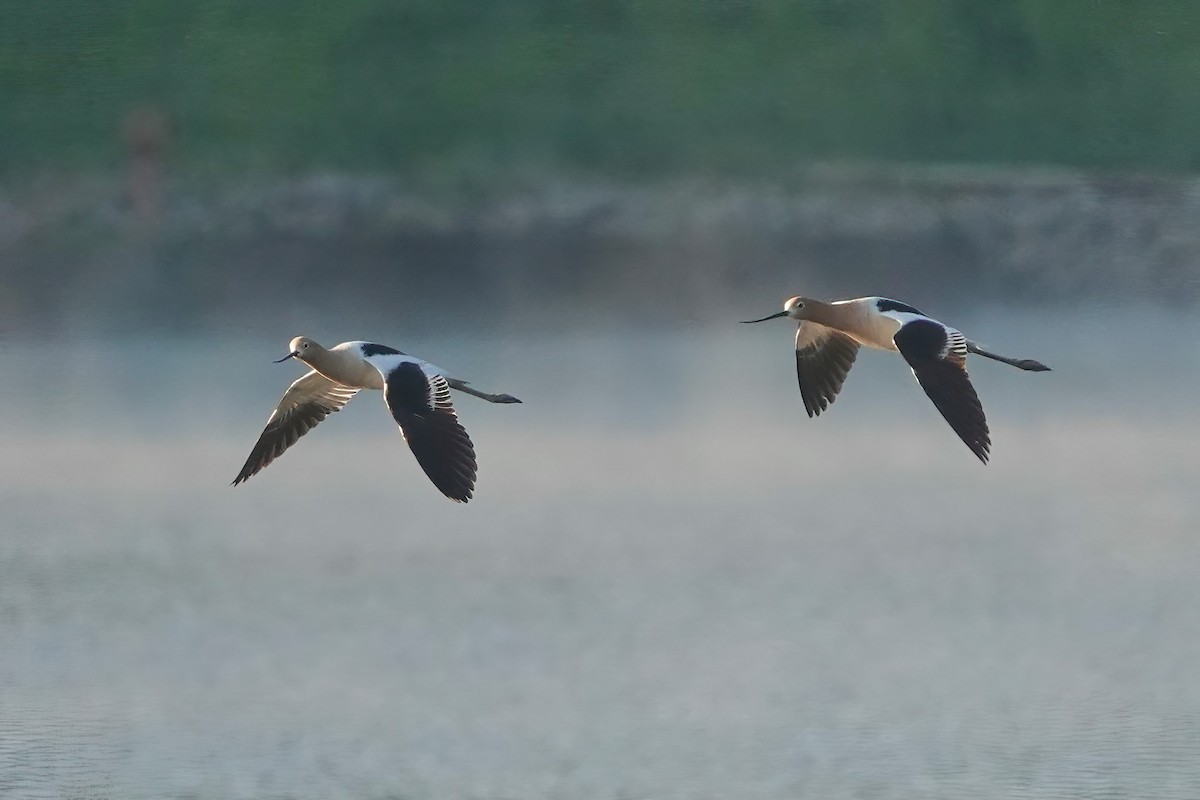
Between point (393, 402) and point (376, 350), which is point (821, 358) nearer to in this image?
point (376, 350)

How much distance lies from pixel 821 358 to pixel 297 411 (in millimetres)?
2644

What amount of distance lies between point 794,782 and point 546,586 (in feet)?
10.1

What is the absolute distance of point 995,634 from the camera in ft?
48.7

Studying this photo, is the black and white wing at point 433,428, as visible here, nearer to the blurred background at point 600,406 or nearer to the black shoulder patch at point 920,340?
the blurred background at point 600,406

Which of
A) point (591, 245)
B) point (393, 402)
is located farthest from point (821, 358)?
point (591, 245)

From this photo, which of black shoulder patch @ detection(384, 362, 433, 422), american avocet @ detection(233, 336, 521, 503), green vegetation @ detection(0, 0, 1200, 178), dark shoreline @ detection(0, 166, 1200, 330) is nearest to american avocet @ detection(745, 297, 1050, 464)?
american avocet @ detection(233, 336, 521, 503)

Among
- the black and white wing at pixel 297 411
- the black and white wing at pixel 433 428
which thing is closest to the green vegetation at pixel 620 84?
the black and white wing at pixel 297 411

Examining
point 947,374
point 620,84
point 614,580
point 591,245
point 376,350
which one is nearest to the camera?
point 947,374

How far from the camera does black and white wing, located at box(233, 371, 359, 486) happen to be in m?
13.3

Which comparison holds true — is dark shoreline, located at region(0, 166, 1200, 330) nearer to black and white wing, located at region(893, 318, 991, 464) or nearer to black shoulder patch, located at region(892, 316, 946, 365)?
black shoulder patch, located at region(892, 316, 946, 365)

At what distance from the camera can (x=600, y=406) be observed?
1934cm

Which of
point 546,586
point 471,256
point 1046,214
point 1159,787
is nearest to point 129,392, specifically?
point 471,256

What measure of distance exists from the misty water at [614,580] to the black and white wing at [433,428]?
6.28ft

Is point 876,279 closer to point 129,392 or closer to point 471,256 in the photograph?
point 471,256
